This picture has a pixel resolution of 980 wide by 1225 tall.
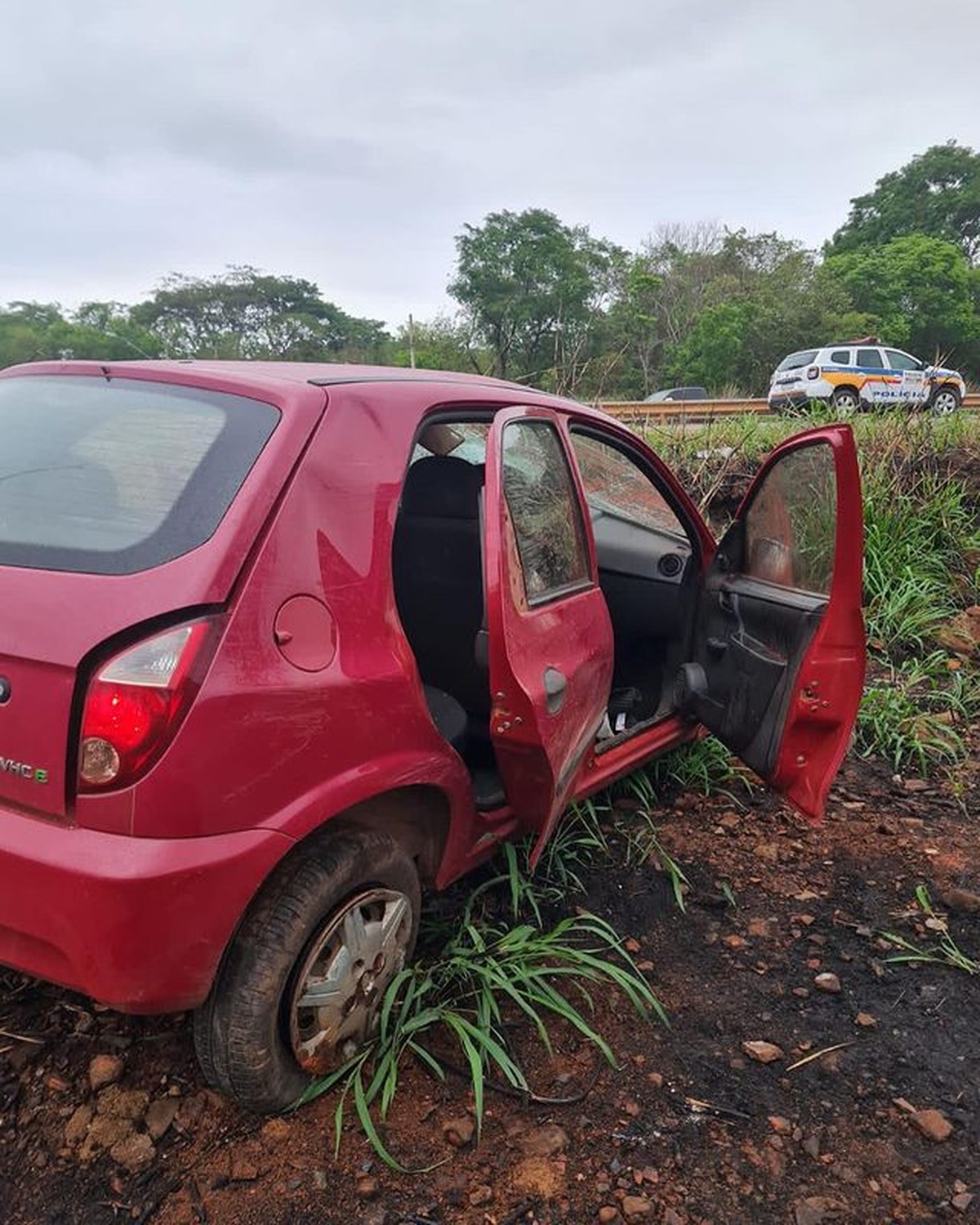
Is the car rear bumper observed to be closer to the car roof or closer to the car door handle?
the car door handle

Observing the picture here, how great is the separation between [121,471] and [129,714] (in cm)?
55

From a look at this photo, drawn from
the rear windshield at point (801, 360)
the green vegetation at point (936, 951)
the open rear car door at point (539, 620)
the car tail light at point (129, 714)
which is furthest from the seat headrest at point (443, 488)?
the rear windshield at point (801, 360)

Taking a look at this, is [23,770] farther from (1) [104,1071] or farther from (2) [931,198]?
(2) [931,198]

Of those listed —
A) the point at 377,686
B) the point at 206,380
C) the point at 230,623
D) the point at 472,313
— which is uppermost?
the point at 472,313

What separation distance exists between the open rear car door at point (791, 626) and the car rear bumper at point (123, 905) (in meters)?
1.75

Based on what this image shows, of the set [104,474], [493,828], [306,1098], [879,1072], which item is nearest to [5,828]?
[104,474]

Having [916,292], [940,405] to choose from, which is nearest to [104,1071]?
[940,405]

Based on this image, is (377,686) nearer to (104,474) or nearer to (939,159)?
(104,474)

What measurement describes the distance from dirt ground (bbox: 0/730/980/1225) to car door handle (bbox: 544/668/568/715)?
85 cm

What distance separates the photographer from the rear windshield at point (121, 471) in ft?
4.88

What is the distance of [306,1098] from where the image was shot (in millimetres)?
1762

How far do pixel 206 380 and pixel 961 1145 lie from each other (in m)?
2.37

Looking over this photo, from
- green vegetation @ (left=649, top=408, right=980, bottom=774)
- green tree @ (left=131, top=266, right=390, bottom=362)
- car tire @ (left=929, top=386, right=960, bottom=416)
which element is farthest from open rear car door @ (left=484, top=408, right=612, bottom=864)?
green tree @ (left=131, top=266, right=390, bottom=362)

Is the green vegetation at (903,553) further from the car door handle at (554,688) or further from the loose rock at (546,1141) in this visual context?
the loose rock at (546,1141)
